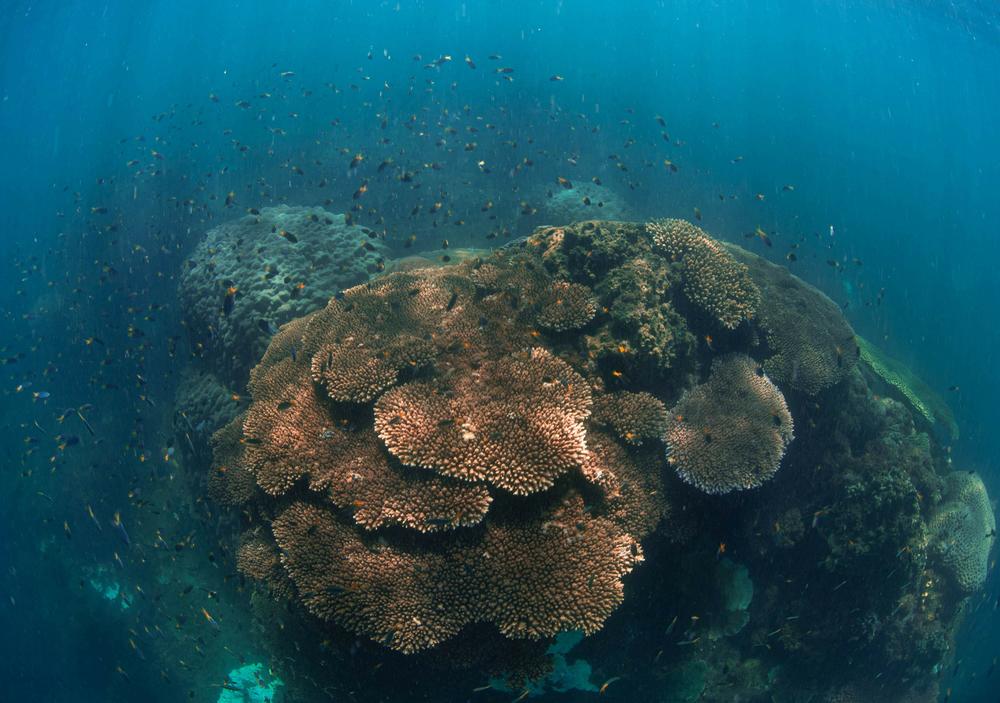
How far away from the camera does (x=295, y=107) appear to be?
56906 millimetres

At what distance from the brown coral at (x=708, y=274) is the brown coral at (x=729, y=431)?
88cm

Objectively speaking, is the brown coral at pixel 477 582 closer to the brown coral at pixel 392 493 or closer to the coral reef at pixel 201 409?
the brown coral at pixel 392 493

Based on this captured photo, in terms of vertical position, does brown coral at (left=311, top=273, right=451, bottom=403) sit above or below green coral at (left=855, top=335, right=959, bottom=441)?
above

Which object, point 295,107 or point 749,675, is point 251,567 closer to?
point 749,675

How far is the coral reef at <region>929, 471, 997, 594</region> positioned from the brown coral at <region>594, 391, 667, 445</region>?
359 inches

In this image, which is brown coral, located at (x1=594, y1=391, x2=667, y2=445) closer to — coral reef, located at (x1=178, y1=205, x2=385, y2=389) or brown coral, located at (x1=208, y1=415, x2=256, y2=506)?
brown coral, located at (x1=208, y1=415, x2=256, y2=506)

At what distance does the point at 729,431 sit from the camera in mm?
6203

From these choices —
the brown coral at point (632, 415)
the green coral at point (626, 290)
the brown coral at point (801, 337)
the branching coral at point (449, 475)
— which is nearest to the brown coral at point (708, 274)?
the green coral at point (626, 290)

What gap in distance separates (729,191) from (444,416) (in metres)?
38.2

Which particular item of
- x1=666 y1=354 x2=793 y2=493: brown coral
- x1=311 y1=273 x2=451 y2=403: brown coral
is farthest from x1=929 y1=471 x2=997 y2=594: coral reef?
x1=311 y1=273 x2=451 y2=403: brown coral

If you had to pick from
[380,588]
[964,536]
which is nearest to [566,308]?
[380,588]

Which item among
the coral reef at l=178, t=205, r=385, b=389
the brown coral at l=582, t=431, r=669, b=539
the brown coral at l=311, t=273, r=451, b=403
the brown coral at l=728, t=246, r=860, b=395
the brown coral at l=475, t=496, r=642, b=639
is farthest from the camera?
the coral reef at l=178, t=205, r=385, b=389

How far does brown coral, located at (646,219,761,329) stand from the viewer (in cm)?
742

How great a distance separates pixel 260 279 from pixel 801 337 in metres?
11.3
